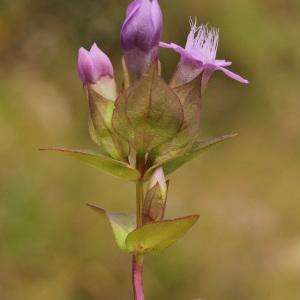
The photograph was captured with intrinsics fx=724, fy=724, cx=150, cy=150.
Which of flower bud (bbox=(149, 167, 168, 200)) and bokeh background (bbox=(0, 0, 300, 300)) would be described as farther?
bokeh background (bbox=(0, 0, 300, 300))

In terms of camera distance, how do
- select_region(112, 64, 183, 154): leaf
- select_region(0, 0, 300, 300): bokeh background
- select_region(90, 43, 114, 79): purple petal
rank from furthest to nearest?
1. select_region(0, 0, 300, 300): bokeh background
2. select_region(90, 43, 114, 79): purple petal
3. select_region(112, 64, 183, 154): leaf

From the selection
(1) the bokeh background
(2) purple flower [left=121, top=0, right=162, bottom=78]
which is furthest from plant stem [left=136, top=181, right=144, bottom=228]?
(1) the bokeh background

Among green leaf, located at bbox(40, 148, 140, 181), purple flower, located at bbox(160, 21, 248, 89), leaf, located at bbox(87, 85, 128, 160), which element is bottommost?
green leaf, located at bbox(40, 148, 140, 181)

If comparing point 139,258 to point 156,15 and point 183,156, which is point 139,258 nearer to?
point 183,156

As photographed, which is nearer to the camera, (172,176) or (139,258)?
(139,258)

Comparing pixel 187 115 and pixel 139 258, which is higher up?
pixel 187 115

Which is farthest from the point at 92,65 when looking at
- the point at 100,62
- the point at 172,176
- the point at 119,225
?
the point at 172,176

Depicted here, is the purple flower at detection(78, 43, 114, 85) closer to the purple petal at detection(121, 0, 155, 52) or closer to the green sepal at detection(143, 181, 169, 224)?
the purple petal at detection(121, 0, 155, 52)

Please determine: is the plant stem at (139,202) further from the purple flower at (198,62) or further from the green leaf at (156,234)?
the purple flower at (198,62)
